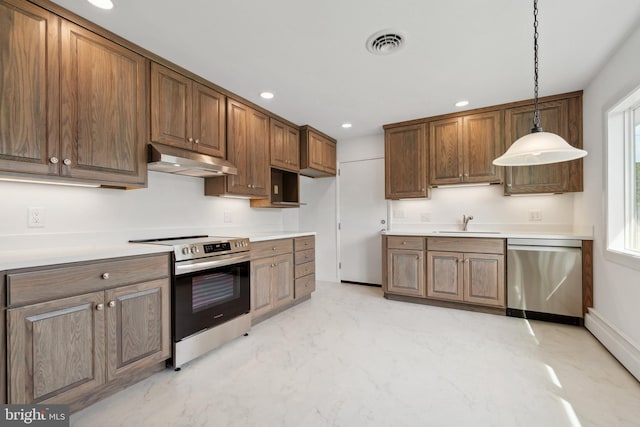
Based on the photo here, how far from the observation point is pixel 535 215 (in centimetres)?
336

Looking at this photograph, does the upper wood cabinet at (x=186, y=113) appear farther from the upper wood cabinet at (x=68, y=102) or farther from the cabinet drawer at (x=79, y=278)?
the cabinet drawer at (x=79, y=278)

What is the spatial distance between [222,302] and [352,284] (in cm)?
253

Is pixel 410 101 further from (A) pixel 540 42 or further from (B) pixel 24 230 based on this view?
(B) pixel 24 230

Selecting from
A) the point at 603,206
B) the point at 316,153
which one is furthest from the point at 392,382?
the point at 316,153

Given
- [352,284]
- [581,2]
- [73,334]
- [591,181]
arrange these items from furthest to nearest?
[352,284] → [591,181] → [581,2] → [73,334]

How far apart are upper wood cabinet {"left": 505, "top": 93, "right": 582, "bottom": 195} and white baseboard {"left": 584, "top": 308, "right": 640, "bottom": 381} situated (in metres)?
1.29

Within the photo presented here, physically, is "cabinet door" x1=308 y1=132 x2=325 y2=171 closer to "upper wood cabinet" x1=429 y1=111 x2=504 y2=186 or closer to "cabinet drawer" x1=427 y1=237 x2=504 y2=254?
"upper wood cabinet" x1=429 y1=111 x2=504 y2=186

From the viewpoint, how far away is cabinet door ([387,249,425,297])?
11.4ft

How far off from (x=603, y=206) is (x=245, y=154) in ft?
11.0

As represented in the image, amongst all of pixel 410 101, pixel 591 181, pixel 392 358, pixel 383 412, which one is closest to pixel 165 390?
pixel 383 412

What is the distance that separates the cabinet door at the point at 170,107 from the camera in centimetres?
224

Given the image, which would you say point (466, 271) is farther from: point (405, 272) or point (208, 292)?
point (208, 292)

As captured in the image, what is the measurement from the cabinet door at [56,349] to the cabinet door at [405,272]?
2953mm

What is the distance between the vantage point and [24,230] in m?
1.83
